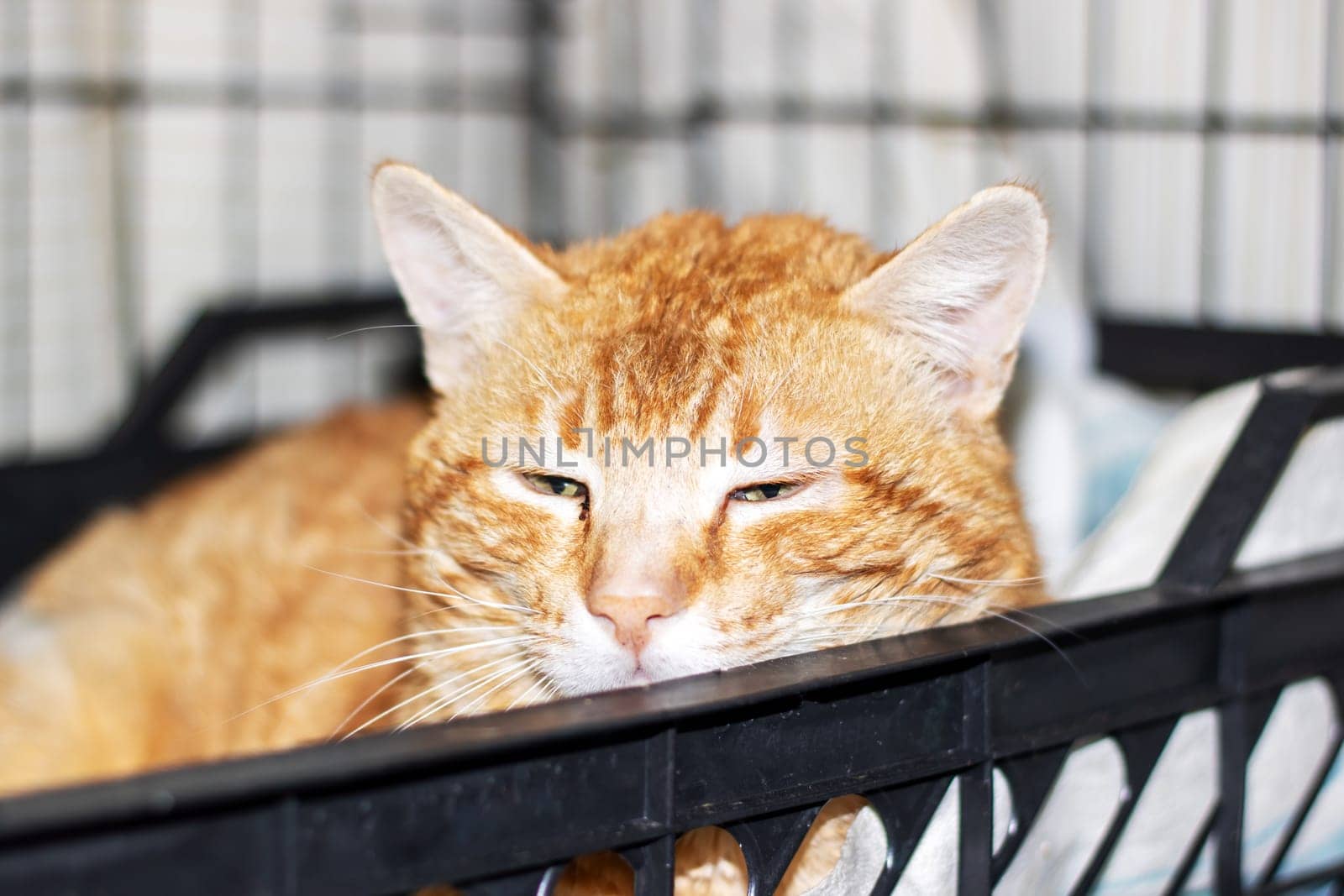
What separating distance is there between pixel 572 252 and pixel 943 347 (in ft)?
1.76

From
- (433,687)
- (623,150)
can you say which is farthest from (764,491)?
→ (623,150)

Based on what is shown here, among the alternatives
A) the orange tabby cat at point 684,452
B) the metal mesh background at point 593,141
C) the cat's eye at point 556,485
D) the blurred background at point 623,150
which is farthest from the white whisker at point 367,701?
the metal mesh background at point 593,141

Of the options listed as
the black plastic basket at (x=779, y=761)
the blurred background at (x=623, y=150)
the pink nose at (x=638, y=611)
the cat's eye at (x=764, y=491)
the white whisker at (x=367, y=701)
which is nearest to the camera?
the black plastic basket at (x=779, y=761)

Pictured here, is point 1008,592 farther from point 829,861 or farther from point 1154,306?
→ point 1154,306

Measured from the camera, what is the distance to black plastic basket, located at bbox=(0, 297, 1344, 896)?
2.70ft

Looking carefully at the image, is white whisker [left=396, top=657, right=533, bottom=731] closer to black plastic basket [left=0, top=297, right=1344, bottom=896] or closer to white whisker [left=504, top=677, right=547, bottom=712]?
white whisker [left=504, top=677, right=547, bottom=712]

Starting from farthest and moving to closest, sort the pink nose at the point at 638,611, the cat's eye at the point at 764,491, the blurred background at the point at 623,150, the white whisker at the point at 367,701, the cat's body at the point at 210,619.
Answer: the blurred background at the point at 623,150
the cat's body at the point at 210,619
the white whisker at the point at 367,701
the cat's eye at the point at 764,491
the pink nose at the point at 638,611

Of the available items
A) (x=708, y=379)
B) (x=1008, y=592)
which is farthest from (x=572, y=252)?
(x=1008, y=592)

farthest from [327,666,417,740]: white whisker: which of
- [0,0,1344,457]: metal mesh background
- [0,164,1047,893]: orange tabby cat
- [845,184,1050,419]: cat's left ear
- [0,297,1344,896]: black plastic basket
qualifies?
[0,0,1344,457]: metal mesh background

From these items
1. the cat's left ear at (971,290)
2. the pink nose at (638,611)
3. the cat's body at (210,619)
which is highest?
the cat's left ear at (971,290)

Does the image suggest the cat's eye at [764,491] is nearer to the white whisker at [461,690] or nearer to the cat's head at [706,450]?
the cat's head at [706,450]

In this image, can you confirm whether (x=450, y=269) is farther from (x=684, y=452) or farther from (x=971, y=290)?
(x=971, y=290)

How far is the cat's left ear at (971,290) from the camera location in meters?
1.34

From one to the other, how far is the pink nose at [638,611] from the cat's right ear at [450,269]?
1.57 feet
